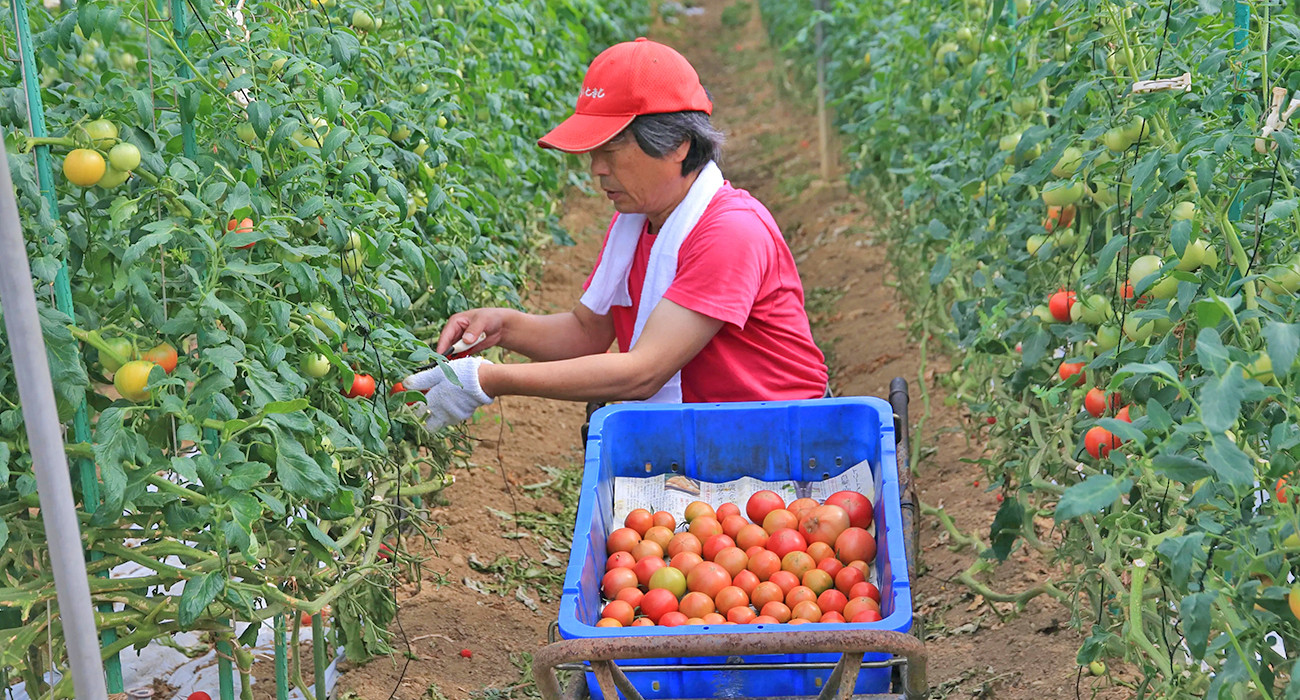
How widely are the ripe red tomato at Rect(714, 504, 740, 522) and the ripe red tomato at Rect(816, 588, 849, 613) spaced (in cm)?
35

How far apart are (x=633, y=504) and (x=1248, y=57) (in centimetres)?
135

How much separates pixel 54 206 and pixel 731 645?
1074 mm

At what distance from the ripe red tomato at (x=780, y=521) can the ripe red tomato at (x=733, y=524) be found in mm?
43

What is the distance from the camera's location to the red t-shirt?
2488 millimetres

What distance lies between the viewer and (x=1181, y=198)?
6.18 feet

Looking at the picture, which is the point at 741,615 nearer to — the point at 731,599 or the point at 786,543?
the point at 731,599

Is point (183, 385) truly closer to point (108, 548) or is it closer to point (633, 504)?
point (108, 548)

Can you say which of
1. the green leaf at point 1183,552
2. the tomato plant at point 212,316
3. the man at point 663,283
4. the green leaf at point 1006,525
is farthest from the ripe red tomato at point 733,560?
the green leaf at point 1183,552

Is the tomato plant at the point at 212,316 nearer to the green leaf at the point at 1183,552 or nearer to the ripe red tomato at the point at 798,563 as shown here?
the ripe red tomato at the point at 798,563

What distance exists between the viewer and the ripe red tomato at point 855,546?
2.20 metres

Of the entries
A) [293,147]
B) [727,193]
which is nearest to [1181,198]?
[727,193]

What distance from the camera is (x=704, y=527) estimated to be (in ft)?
7.69

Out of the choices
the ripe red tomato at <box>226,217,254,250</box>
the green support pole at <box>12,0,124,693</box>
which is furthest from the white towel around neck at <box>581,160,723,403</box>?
the green support pole at <box>12,0,124,693</box>

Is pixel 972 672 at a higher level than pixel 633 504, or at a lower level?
lower
